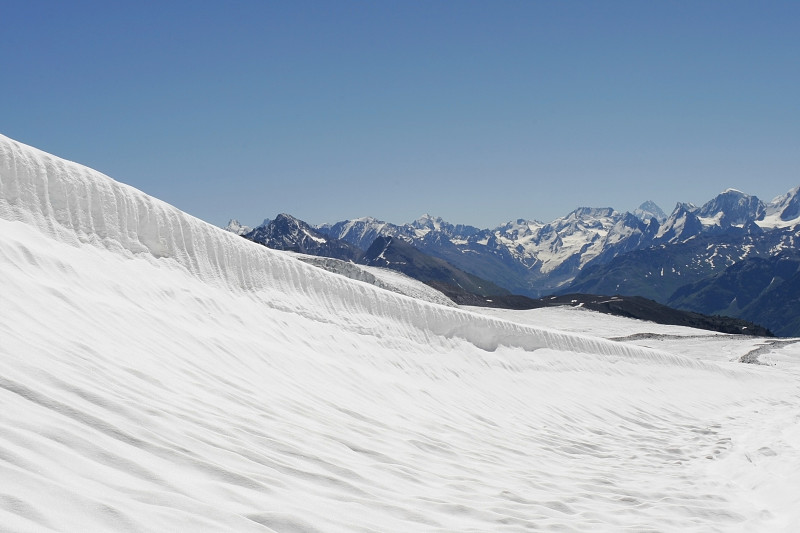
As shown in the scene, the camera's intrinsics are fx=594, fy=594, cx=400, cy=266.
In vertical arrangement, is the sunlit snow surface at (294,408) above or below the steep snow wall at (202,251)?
below

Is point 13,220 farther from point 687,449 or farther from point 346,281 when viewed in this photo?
point 687,449

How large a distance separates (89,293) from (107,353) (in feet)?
10.4

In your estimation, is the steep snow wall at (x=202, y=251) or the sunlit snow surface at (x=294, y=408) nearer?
the sunlit snow surface at (x=294, y=408)

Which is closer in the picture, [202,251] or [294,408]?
[294,408]

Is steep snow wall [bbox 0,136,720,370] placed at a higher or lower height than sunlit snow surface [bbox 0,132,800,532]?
higher

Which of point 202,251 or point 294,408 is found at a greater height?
point 202,251

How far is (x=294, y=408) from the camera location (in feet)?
31.7

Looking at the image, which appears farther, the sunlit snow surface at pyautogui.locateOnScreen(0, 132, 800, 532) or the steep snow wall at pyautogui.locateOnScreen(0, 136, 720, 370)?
the steep snow wall at pyautogui.locateOnScreen(0, 136, 720, 370)

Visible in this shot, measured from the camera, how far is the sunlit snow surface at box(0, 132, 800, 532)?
17.3 feet

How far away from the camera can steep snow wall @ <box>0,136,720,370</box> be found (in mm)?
13492

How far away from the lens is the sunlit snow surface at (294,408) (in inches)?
207

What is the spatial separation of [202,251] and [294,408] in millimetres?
8178

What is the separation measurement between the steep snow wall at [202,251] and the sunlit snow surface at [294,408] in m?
0.07

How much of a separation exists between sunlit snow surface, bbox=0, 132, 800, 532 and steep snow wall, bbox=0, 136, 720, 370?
0.07 m
